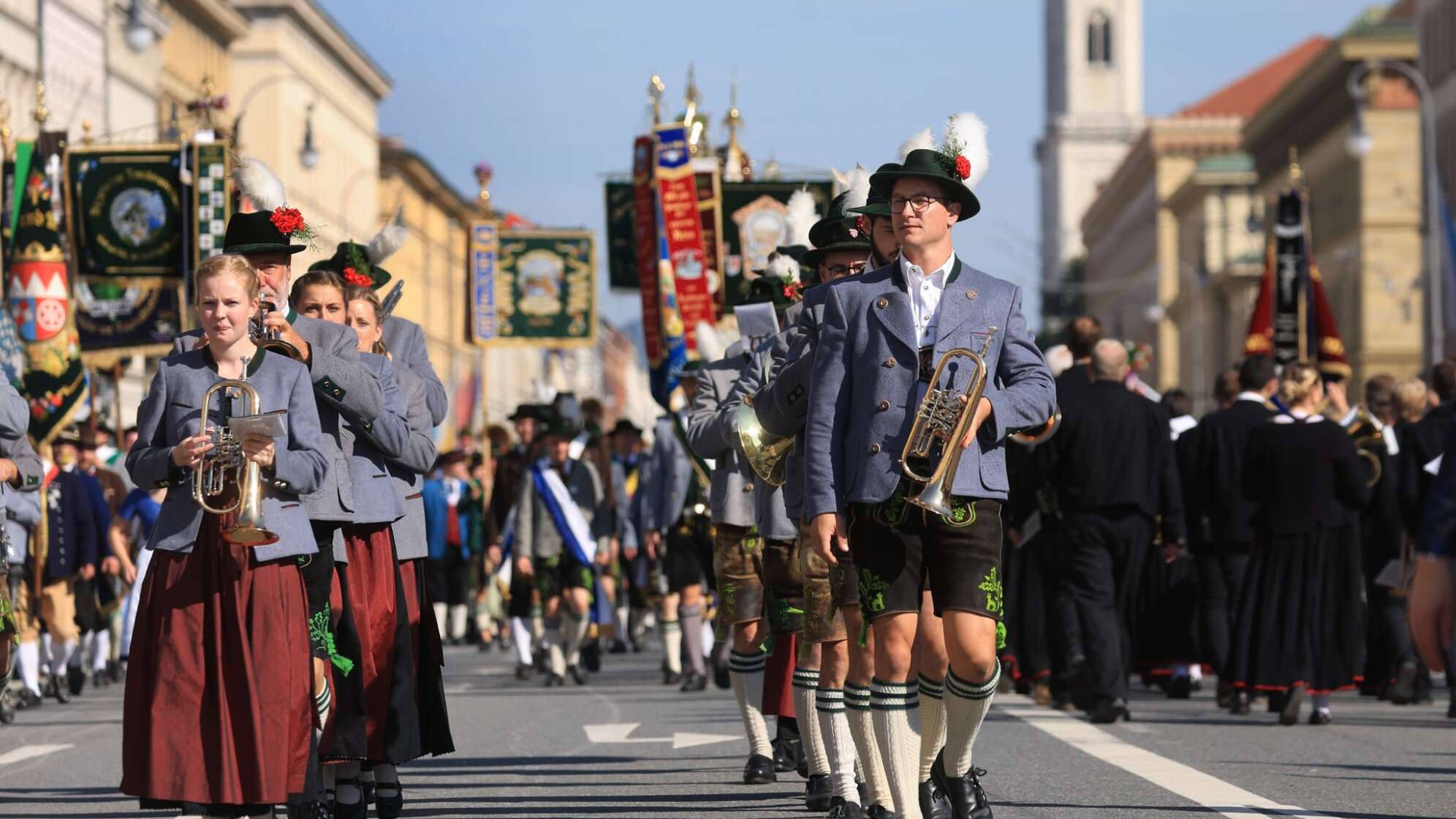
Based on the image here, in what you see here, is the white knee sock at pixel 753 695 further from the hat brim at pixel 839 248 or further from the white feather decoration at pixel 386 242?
the white feather decoration at pixel 386 242

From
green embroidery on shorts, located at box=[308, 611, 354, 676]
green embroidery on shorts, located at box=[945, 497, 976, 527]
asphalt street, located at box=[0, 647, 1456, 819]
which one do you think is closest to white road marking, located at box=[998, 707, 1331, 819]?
asphalt street, located at box=[0, 647, 1456, 819]

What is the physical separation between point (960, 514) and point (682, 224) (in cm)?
1624

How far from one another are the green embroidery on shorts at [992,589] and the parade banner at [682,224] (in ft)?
50.8

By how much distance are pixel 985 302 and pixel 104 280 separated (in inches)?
656

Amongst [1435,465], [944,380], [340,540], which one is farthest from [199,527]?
[1435,465]

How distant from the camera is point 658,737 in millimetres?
13695

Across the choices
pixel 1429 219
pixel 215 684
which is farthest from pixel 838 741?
pixel 1429 219

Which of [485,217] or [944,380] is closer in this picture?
[944,380]

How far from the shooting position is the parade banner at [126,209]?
76.2 ft

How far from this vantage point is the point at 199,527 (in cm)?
809

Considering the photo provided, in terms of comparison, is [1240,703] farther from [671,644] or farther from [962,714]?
[962,714]

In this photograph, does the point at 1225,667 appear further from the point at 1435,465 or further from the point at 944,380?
the point at 944,380

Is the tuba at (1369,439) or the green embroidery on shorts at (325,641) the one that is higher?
the tuba at (1369,439)

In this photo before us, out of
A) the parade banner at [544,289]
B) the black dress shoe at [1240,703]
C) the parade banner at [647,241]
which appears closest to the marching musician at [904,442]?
the black dress shoe at [1240,703]
